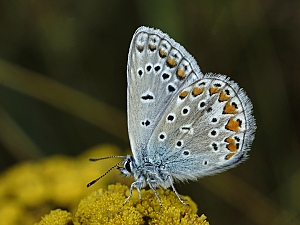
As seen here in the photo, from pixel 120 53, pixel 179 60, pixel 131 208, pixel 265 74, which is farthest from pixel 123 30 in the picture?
pixel 131 208

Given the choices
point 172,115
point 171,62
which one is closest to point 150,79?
point 171,62

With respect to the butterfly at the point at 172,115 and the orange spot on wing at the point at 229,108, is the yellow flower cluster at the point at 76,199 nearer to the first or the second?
the butterfly at the point at 172,115

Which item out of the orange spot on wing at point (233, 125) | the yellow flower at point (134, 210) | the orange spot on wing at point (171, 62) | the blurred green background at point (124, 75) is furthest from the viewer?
the blurred green background at point (124, 75)

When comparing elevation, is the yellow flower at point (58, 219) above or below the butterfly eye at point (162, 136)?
below

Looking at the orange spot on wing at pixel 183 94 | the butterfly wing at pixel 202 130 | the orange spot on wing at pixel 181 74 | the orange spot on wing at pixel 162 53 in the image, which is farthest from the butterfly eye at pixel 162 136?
the orange spot on wing at pixel 162 53

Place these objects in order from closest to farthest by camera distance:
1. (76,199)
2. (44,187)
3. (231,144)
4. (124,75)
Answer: (231,144) < (76,199) < (44,187) < (124,75)

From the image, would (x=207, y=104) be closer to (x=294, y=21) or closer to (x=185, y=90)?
(x=185, y=90)

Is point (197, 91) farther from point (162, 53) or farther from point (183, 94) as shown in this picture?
point (162, 53)
